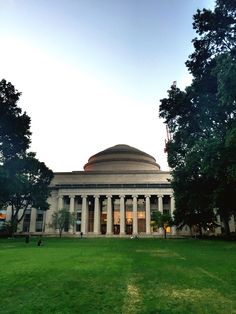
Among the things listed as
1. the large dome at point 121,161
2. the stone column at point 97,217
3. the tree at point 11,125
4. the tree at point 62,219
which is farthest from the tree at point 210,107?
the large dome at point 121,161

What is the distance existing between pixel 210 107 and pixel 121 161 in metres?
77.4

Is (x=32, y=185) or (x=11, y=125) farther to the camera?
(x=32, y=185)

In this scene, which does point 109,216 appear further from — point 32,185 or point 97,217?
point 32,185

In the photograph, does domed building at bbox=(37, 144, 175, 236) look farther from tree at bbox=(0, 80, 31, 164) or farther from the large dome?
tree at bbox=(0, 80, 31, 164)

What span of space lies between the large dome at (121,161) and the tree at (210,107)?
216 feet

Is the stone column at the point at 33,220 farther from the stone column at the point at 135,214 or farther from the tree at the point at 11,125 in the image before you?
the tree at the point at 11,125

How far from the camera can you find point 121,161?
104125 millimetres

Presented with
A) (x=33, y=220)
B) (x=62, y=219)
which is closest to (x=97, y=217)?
(x=33, y=220)

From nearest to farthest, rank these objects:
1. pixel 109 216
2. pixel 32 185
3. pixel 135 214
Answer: pixel 32 185 → pixel 135 214 → pixel 109 216

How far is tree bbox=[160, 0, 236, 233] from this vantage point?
2228cm

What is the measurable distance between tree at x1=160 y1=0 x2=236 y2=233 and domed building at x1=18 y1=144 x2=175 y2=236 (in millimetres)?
53226

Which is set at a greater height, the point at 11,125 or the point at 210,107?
the point at 11,125

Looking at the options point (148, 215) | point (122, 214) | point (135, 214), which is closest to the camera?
point (148, 215)

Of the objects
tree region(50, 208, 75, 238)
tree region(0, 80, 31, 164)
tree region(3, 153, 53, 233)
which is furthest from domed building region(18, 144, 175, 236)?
tree region(0, 80, 31, 164)
